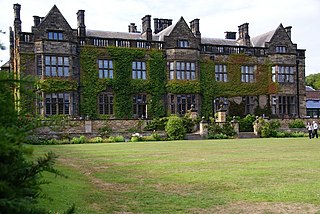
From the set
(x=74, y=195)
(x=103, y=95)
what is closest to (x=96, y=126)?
(x=103, y=95)

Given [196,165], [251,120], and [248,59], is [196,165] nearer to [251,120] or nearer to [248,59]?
[251,120]

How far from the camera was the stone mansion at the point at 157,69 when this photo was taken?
34.5 m

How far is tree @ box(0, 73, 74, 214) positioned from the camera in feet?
7.34

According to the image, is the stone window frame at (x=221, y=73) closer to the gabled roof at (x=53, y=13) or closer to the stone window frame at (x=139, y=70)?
the stone window frame at (x=139, y=70)

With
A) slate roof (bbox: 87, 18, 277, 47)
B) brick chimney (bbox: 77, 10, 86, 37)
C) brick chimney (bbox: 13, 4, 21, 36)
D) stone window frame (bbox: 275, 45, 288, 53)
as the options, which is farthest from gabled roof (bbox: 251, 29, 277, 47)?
brick chimney (bbox: 13, 4, 21, 36)

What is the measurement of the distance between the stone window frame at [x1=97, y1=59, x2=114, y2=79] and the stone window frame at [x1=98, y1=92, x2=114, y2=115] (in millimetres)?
1555

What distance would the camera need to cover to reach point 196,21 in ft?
136

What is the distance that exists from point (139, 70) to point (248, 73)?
11220 millimetres

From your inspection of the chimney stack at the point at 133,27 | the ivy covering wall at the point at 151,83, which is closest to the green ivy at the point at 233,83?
the ivy covering wall at the point at 151,83

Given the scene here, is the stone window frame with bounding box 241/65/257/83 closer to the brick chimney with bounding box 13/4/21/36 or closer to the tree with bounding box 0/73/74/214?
the brick chimney with bounding box 13/4/21/36

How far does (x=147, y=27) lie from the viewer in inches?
1578

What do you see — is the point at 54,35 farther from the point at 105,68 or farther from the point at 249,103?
the point at 249,103

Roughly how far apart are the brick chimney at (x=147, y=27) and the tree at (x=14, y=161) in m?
36.7

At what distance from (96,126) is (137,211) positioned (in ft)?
90.4
